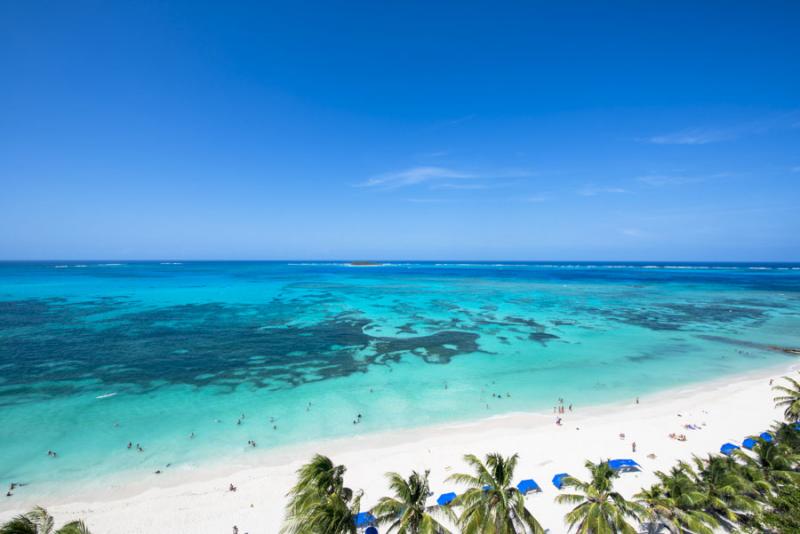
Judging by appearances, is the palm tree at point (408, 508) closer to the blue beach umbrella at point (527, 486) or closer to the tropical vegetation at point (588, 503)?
the tropical vegetation at point (588, 503)

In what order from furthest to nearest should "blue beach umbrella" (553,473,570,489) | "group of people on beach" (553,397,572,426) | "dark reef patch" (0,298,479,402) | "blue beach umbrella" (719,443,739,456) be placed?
"dark reef patch" (0,298,479,402) → "group of people on beach" (553,397,572,426) → "blue beach umbrella" (719,443,739,456) → "blue beach umbrella" (553,473,570,489)

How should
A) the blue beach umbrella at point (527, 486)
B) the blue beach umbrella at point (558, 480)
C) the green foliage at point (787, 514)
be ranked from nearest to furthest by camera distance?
1. the green foliage at point (787, 514)
2. the blue beach umbrella at point (527, 486)
3. the blue beach umbrella at point (558, 480)

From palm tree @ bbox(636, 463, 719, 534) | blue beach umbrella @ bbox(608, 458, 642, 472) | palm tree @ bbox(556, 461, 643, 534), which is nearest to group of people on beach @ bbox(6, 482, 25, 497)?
palm tree @ bbox(556, 461, 643, 534)

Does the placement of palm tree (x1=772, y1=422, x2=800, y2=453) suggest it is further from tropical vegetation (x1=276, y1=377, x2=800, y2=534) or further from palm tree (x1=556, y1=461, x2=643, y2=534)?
palm tree (x1=556, y1=461, x2=643, y2=534)

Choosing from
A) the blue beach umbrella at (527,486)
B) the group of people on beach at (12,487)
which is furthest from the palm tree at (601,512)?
the group of people on beach at (12,487)

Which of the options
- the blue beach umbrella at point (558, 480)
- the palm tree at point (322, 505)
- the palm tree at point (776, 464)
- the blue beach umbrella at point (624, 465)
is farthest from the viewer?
the blue beach umbrella at point (624, 465)

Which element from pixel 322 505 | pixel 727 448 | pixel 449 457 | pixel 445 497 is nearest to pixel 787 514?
pixel 445 497

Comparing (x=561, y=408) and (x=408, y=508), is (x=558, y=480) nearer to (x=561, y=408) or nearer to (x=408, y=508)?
(x=561, y=408)
